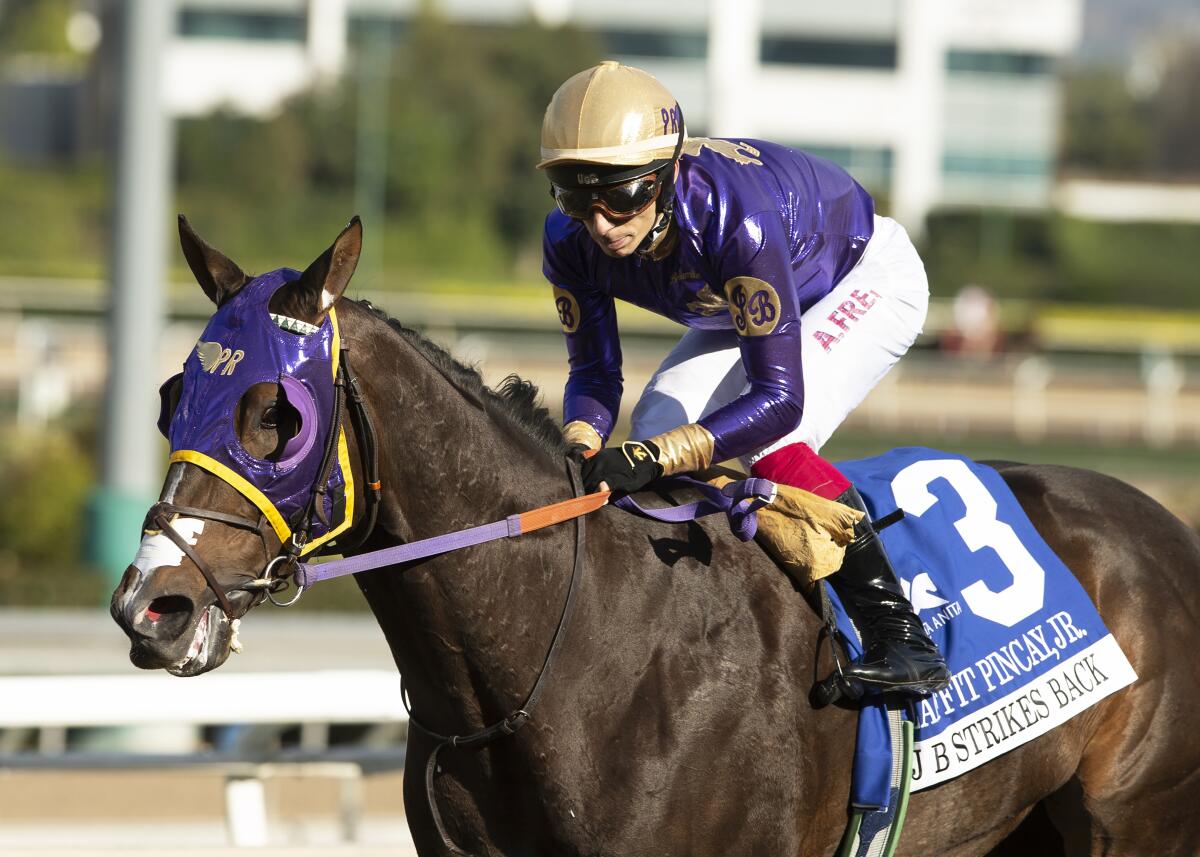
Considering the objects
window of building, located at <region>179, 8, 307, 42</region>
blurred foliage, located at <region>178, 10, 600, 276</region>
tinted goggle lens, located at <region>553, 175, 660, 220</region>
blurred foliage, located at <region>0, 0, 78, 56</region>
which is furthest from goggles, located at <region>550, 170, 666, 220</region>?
blurred foliage, located at <region>0, 0, 78, 56</region>

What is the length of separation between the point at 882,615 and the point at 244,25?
1803 inches

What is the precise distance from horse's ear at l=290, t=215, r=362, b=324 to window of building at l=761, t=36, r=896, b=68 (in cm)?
4597

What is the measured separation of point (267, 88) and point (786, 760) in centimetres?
4509

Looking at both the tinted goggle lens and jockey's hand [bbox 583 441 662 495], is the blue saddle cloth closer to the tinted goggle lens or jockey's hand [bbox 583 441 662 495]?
jockey's hand [bbox 583 441 662 495]

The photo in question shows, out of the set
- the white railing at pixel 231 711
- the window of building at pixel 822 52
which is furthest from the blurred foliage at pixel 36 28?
the white railing at pixel 231 711

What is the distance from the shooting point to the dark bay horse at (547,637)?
285cm

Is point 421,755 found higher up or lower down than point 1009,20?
lower down

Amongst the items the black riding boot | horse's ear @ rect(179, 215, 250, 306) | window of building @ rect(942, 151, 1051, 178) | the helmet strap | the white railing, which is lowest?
the white railing

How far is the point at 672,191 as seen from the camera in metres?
3.18

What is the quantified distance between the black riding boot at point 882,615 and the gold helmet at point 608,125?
33.0 inches

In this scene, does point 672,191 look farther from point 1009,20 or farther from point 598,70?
point 1009,20

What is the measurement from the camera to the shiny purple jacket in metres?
3.15

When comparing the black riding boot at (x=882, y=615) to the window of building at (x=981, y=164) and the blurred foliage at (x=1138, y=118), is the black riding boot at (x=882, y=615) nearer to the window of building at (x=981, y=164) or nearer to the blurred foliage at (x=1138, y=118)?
the window of building at (x=981, y=164)

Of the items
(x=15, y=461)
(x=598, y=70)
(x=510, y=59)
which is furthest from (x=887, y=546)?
(x=510, y=59)
